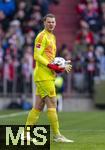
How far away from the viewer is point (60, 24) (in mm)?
28016

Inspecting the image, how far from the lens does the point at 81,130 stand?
15023 mm

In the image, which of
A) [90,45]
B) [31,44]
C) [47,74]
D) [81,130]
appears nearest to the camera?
[47,74]

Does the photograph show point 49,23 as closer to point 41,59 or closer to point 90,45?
point 41,59

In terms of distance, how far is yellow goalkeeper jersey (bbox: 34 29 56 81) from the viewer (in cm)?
1241

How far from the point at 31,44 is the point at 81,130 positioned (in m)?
10.6

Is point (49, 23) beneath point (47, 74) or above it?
above

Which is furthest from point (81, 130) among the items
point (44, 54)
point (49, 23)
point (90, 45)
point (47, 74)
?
point (90, 45)

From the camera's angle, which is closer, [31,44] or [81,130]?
[81,130]

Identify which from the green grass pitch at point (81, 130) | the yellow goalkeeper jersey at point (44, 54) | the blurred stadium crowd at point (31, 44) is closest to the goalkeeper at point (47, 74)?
the yellow goalkeeper jersey at point (44, 54)

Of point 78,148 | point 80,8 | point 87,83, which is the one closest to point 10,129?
point 78,148

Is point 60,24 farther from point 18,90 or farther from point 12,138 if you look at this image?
point 12,138

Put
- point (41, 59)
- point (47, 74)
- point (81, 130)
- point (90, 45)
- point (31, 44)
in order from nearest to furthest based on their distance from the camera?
point (41, 59) < point (47, 74) < point (81, 130) < point (90, 45) < point (31, 44)

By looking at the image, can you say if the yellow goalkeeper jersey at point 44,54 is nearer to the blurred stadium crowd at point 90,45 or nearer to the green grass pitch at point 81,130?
the green grass pitch at point 81,130

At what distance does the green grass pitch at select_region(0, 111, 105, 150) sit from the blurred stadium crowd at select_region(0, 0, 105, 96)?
478 centimetres
